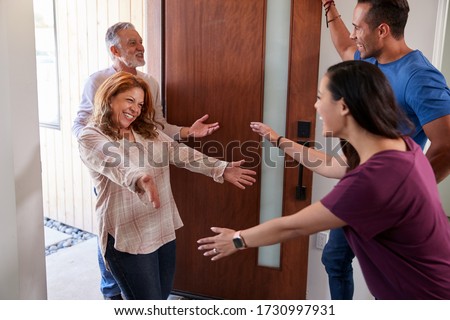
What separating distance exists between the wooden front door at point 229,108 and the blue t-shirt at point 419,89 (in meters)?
0.52

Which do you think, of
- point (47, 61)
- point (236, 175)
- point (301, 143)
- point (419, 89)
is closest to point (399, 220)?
point (419, 89)

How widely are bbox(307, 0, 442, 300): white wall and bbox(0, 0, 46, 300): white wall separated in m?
1.39

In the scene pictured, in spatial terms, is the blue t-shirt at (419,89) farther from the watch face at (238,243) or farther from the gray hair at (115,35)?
the gray hair at (115,35)

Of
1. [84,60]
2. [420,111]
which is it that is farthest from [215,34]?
[84,60]

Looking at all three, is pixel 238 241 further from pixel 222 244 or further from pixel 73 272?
pixel 73 272

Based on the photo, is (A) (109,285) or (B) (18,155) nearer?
(B) (18,155)

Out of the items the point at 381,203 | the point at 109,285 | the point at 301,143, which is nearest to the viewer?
the point at 381,203

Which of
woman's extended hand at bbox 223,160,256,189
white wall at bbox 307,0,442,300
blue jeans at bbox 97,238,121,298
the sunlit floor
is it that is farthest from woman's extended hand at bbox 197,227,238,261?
the sunlit floor

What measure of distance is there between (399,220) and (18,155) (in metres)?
1.64

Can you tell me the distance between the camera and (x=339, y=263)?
1942 mm

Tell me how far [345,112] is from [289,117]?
3.32 ft

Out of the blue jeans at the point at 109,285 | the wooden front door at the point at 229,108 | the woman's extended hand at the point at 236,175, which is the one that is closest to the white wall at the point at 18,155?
the blue jeans at the point at 109,285

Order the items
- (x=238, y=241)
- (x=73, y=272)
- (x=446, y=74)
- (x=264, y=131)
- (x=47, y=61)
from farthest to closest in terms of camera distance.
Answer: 1. (x=47, y=61)
2. (x=73, y=272)
3. (x=446, y=74)
4. (x=264, y=131)
5. (x=238, y=241)
